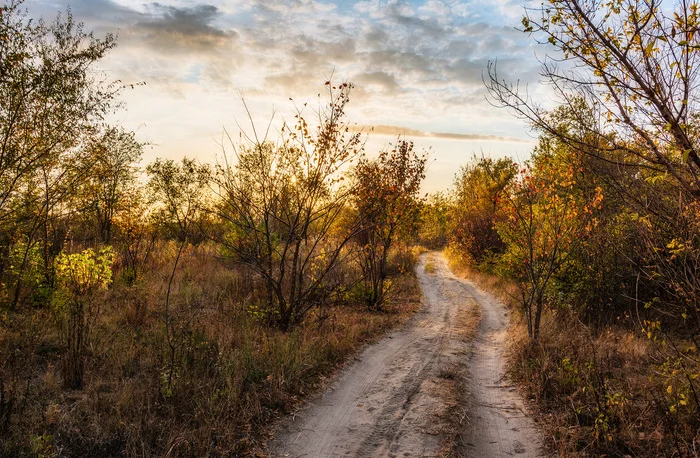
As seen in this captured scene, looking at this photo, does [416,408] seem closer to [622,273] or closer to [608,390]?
[608,390]

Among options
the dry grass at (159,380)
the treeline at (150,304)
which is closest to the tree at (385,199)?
the treeline at (150,304)

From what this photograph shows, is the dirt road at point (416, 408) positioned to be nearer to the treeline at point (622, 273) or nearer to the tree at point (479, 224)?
the treeline at point (622, 273)

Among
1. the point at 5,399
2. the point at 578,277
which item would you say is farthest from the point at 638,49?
the point at 578,277

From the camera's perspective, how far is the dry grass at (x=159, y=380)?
4.65 meters

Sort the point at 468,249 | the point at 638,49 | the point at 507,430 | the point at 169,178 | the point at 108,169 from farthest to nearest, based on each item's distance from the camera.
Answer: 1. the point at 468,249
2. the point at 169,178
3. the point at 108,169
4. the point at 507,430
5. the point at 638,49

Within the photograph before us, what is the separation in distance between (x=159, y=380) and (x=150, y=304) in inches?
189

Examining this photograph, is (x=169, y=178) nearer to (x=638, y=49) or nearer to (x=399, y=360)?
(x=399, y=360)

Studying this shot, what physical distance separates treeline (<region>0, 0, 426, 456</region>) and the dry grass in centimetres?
3

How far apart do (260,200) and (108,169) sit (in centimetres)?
468

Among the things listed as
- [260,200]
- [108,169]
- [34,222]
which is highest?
[108,169]

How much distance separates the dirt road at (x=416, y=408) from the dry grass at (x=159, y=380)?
0.48 metres

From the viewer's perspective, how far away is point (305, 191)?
9398mm

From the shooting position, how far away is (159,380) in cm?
578

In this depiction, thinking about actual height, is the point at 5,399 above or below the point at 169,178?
below
